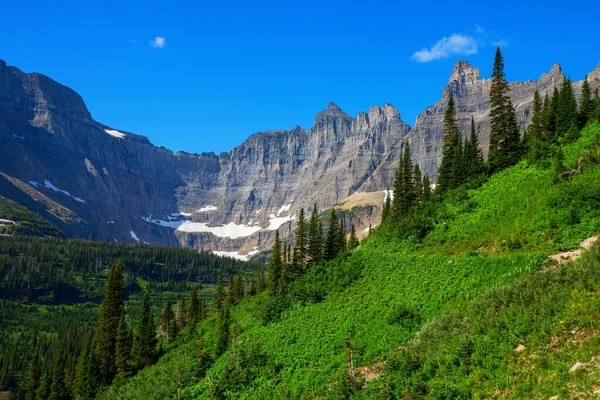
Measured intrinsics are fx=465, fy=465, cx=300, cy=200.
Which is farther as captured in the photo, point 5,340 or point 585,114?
point 5,340

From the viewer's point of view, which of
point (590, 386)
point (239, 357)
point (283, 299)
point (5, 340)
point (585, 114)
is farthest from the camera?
point (5, 340)

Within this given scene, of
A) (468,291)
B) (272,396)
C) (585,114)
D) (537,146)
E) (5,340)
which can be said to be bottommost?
(5,340)

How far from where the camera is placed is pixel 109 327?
77.1 metres

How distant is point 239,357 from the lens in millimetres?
38219

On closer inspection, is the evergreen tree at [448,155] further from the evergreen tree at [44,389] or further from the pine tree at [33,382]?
the pine tree at [33,382]

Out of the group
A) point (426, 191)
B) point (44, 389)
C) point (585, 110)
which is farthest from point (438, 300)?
point (44, 389)

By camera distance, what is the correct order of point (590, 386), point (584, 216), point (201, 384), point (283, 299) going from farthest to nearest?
point (283, 299) < point (201, 384) < point (584, 216) < point (590, 386)

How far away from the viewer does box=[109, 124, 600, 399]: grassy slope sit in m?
22.5

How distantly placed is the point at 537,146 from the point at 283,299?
3503 cm

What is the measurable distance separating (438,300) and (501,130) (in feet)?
122

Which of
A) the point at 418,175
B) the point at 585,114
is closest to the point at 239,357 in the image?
the point at 585,114

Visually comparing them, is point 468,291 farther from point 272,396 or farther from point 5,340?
point 5,340

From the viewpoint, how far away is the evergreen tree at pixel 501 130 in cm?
5941

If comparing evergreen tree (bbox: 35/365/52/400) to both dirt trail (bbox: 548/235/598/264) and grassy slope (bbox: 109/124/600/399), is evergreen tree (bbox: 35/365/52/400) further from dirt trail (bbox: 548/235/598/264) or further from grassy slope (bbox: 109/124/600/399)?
dirt trail (bbox: 548/235/598/264)
